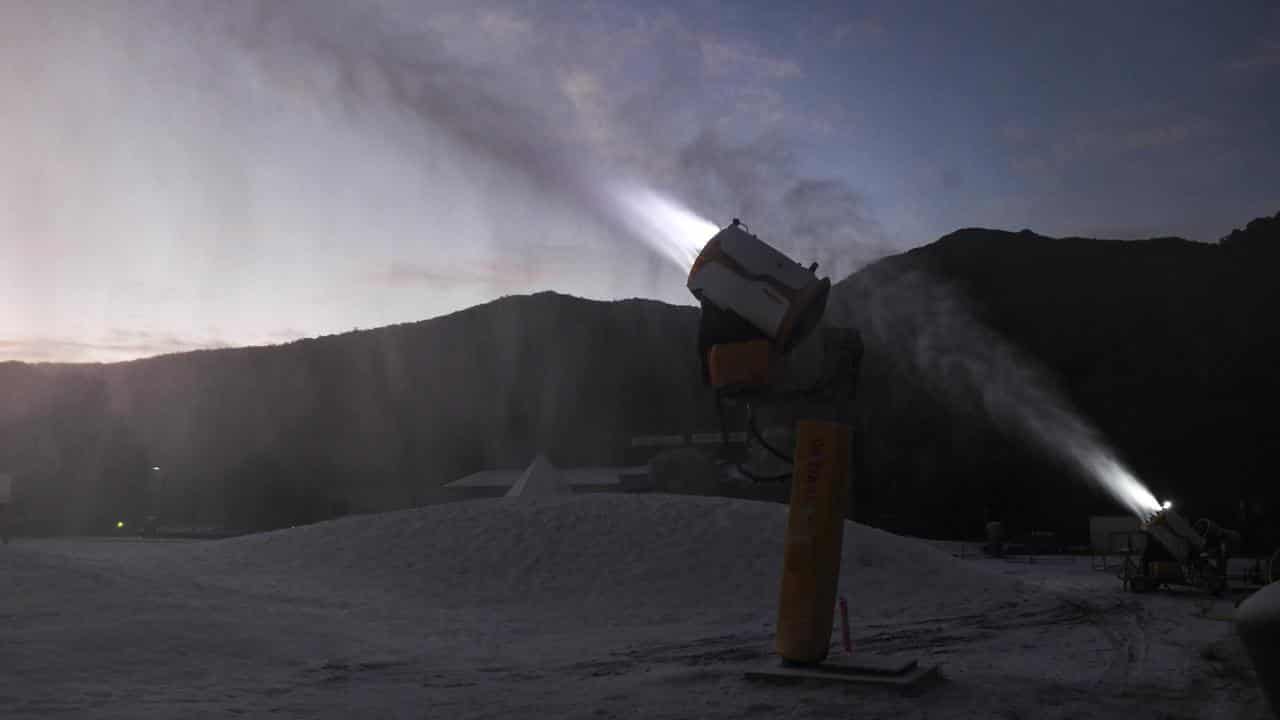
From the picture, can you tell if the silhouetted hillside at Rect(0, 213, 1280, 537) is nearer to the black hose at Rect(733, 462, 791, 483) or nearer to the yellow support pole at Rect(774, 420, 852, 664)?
the black hose at Rect(733, 462, 791, 483)

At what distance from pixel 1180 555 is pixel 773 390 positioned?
47.6 feet

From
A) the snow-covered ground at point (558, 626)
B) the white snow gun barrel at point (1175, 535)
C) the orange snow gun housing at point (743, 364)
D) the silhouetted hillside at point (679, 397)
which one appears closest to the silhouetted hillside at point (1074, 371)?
the silhouetted hillside at point (679, 397)

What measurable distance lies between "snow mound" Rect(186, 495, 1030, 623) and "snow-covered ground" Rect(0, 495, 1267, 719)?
0.24 ft

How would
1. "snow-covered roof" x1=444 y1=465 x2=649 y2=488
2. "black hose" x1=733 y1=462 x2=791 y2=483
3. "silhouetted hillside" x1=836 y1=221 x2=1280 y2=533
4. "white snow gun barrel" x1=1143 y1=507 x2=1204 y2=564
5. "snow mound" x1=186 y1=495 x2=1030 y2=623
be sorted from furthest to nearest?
"silhouetted hillside" x1=836 y1=221 x2=1280 y2=533 < "snow-covered roof" x1=444 y1=465 x2=649 y2=488 < "white snow gun barrel" x1=1143 y1=507 x2=1204 y2=564 < "snow mound" x1=186 y1=495 x2=1030 y2=623 < "black hose" x1=733 y1=462 x2=791 y2=483

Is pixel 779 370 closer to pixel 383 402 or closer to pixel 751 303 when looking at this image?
pixel 751 303

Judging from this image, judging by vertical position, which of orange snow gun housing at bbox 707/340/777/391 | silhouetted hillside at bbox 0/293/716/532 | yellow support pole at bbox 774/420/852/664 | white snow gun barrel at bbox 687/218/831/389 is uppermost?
silhouetted hillside at bbox 0/293/716/532

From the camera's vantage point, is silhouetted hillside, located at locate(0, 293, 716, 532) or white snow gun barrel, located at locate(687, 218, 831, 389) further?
silhouetted hillside, located at locate(0, 293, 716, 532)

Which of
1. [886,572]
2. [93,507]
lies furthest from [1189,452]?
[93,507]

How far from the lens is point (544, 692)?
1040 cm

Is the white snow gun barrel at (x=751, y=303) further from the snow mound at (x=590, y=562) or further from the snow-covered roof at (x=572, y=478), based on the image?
the snow-covered roof at (x=572, y=478)

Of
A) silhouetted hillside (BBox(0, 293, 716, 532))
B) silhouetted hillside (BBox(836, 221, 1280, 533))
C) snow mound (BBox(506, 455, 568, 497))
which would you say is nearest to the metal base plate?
snow mound (BBox(506, 455, 568, 497))

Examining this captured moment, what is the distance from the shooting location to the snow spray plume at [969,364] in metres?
70.1

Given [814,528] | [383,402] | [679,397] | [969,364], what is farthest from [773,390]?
[383,402]

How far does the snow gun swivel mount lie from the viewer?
9930mm
